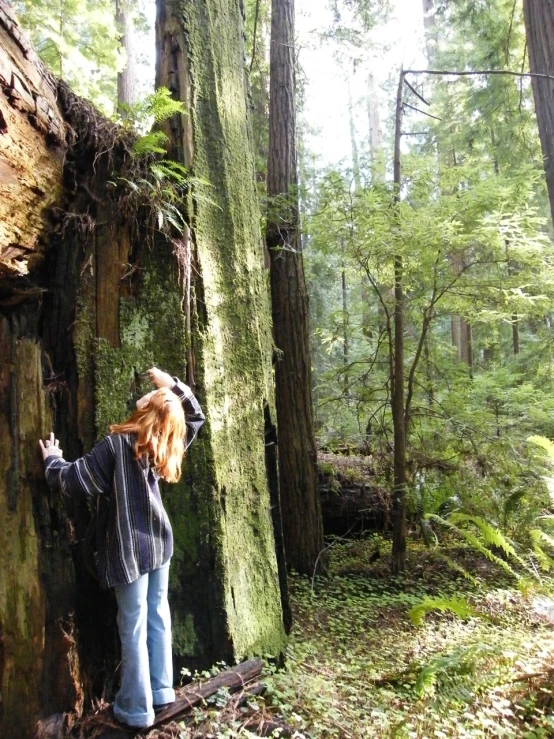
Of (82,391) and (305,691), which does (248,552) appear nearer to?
(305,691)

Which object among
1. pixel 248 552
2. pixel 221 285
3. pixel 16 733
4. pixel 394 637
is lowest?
pixel 394 637

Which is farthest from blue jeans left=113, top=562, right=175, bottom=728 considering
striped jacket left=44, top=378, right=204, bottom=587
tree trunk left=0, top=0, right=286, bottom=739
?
tree trunk left=0, top=0, right=286, bottom=739

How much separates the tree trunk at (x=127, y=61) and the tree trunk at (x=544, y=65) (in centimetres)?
877

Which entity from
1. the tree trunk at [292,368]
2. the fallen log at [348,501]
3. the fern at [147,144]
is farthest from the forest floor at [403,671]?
the fern at [147,144]

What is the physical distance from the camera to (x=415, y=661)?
408cm

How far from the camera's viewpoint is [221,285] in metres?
4.12

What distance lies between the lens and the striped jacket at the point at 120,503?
298 centimetres

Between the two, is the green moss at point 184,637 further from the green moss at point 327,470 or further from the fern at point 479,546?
the green moss at point 327,470

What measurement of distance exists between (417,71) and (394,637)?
258 inches

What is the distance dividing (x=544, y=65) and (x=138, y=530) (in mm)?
6980

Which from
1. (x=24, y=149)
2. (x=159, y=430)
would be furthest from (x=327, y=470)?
(x=24, y=149)

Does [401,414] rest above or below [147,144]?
below

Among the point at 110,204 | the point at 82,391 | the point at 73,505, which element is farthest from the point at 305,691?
the point at 110,204

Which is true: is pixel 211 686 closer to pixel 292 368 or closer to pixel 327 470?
pixel 292 368
